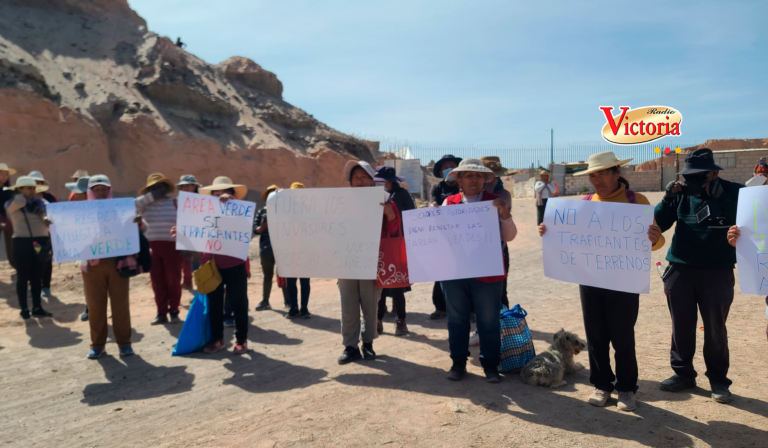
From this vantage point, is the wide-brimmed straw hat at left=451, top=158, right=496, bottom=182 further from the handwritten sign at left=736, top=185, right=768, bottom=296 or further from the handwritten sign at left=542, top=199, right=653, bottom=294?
the handwritten sign at left=736, top=185, right=768, bottom=296

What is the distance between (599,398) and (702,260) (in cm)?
129

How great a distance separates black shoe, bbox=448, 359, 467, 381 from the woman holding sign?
1.11 metres

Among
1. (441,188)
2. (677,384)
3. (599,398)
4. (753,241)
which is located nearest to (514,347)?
(599,398)

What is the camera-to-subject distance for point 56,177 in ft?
41.1

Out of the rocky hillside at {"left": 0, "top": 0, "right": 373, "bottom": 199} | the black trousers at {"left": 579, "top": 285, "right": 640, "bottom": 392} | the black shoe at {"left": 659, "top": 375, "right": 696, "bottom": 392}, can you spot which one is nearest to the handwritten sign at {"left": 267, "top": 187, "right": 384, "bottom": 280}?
the black trousers at {"left": 579, "top": 285, "right": 640, "bottom": 392}

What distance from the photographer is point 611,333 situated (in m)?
3.66

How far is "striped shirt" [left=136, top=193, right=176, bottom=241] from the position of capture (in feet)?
22.7

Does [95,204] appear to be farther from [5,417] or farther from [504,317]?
[504,317]

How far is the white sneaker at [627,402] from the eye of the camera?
3619 millimetres

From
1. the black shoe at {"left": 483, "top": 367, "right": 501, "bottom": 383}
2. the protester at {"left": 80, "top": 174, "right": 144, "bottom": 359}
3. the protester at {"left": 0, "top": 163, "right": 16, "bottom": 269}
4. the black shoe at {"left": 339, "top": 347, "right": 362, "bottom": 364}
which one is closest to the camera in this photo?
the black shoe at {"left": 483, "top": 367, "right": 501, "bottom": 383}

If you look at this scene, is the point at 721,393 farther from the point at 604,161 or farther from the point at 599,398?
the point at 604,161

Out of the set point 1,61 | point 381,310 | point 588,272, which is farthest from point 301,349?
point 1,61

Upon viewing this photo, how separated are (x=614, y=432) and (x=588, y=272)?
112 centimetres

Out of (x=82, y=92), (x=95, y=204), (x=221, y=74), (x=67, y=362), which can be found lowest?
(x=67, y=362)
